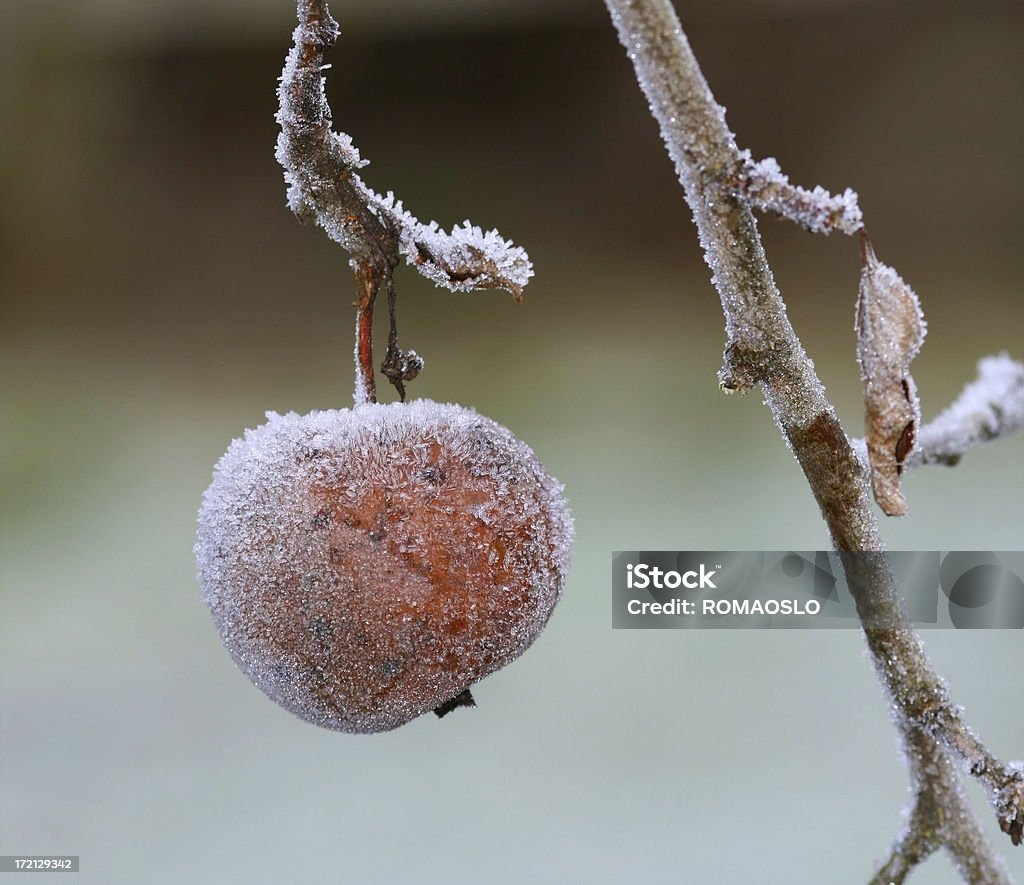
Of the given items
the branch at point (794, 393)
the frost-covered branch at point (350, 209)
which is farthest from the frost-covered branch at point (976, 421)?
the frost-covered branch at point (350, 209)

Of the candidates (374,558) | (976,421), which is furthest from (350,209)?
(976,421)

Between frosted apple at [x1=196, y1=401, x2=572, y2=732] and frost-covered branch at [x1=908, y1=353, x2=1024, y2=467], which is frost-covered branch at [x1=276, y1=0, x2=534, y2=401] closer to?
frosted apple at [x1=196, y1=401, x2=572, y2=732]

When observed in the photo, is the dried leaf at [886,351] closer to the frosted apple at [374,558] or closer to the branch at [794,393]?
the branch at [794,393]

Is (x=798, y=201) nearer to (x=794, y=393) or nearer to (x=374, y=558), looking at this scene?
(x=794, y=393)

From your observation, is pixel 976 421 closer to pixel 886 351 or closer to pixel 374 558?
pixel 886 351

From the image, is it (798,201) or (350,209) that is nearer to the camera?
(798,201)

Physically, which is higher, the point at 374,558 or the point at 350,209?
the point at 350,209

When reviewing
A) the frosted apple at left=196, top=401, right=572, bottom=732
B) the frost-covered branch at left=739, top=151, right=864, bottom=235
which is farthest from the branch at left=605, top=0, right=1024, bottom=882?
the frosted apple at left=196, top=401, right=572, bottom=732

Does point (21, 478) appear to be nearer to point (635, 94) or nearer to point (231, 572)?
point (635, 94)

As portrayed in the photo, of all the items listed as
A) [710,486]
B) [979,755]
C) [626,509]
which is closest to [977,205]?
[710,486]
